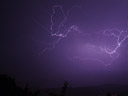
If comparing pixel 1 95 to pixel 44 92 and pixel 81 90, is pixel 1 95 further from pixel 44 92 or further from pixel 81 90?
pixel 81 90

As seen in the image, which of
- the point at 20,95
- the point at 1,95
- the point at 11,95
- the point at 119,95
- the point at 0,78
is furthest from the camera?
the point at 119,95

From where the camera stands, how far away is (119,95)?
22938 mm

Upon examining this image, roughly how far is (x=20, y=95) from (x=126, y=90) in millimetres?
17177

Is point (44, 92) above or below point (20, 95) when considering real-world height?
above

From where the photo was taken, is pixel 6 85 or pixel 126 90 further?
pixel 126 90

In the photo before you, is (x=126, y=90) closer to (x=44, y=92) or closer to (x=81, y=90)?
(x=81, y=90)

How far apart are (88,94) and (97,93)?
1330 millimetres

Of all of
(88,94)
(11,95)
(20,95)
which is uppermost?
(88,94)

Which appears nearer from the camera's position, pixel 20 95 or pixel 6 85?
pixel 6 85

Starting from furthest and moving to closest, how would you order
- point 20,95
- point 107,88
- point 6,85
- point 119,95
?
point 107,88 < point 119,95 < point 20,95 < point 6,85

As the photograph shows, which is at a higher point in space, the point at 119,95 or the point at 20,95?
the point at 119,95

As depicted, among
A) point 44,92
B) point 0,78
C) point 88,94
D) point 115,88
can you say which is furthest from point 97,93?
point 0,78

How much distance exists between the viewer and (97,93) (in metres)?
24.0

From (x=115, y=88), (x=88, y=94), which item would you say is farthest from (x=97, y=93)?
(x=115, y=88)
